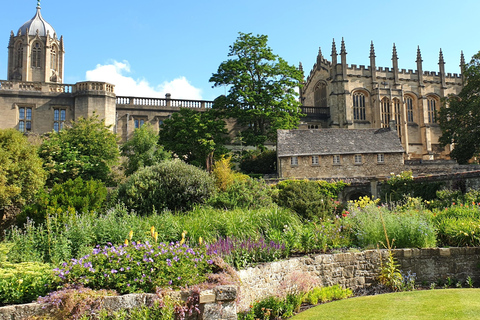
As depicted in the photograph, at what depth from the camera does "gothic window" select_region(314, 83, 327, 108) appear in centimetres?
5697

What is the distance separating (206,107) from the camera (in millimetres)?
45781

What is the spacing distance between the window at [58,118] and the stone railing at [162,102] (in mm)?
5395

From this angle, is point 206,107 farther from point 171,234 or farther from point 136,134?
point 171,234

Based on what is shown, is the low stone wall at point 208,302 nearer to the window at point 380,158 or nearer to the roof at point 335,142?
the roof at point 335,142

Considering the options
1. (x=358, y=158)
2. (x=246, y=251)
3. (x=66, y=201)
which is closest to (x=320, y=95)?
(x=358, y=158)

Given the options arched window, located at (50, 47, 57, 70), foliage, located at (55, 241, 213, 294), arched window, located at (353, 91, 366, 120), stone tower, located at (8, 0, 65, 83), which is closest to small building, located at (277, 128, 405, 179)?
arched window, located at (353, 91, 366, 120)

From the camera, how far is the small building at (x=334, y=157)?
111 ft

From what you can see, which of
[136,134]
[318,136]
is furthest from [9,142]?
[318,136]

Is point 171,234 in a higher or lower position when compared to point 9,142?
lower

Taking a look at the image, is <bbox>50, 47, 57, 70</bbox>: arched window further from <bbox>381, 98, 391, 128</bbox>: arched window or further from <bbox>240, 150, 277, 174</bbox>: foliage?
<bbox>381, 98, 391, 128</bbox>: arched window

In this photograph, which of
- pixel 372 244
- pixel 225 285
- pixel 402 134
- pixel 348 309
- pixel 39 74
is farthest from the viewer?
pixel 39 74

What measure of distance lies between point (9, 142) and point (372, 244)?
18536 millimetres

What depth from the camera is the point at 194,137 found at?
117 ft

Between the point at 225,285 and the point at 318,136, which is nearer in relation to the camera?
the point at 225,285
